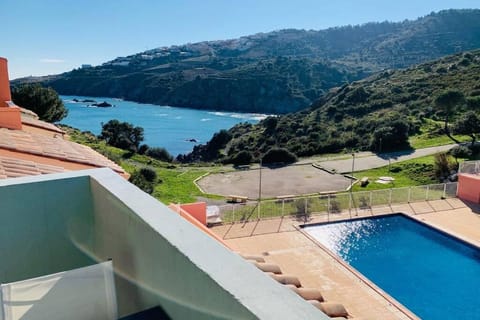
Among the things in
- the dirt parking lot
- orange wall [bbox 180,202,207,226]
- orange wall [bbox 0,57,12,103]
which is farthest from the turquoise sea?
orange wall [bbox 0,57,12,103]

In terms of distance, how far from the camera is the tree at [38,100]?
2381 cm

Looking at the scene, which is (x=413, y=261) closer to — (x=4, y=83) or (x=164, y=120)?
(x=4, y=83)

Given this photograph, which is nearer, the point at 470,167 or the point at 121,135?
the point at 470,167

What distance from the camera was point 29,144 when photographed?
Result: 234 inches

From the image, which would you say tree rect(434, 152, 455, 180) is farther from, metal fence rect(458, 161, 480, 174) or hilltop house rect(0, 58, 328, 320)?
hilltop house rect(0, 58, 328, 320)

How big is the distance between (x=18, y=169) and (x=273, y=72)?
99.1 m

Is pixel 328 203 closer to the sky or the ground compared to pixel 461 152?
closer to the ground

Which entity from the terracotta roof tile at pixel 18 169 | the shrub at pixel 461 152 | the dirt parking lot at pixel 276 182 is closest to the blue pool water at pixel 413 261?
the dirt parking lot at pixel 276 182

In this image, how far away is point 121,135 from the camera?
4147 cm

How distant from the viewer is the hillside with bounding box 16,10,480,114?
96.8 metres

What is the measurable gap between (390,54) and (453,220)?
119973mm

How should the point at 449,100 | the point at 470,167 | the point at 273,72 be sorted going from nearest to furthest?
the point at 470,167, the point at 449,100, the point at 273,72

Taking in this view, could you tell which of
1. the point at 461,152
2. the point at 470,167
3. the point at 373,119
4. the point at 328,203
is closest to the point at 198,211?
the point at 328,203

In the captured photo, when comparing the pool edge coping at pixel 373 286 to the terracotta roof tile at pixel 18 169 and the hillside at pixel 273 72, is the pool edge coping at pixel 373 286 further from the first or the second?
the hillside at pixel 273 72
